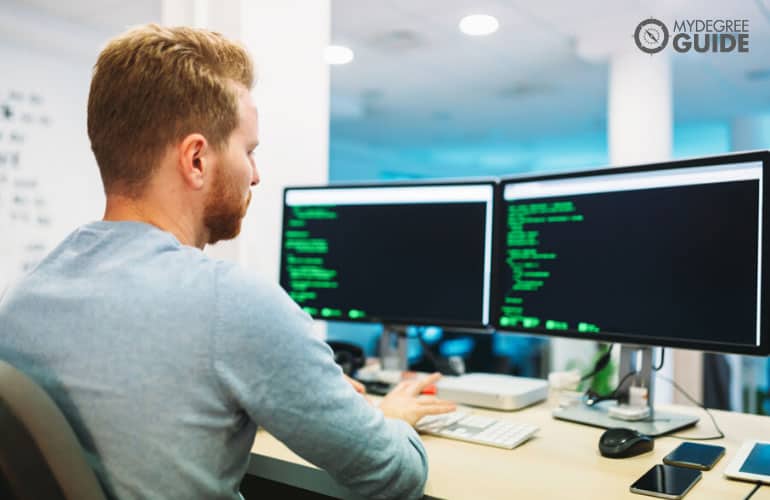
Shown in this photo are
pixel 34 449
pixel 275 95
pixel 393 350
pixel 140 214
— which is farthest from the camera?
pixel 275 95

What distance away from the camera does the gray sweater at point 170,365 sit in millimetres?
704

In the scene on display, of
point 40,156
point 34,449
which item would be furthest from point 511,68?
point 34,449

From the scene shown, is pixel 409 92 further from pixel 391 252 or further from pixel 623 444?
pixel 623 444

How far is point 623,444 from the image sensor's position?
1028 millimetres

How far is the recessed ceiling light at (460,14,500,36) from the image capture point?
12.8ft

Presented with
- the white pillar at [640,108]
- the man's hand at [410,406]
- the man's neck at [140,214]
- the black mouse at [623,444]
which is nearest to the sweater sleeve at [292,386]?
the man's neck at [140,214]

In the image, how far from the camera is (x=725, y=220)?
1115 mm

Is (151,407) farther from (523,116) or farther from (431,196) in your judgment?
(523,116)

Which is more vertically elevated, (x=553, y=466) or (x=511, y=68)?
(x=511, y=68)

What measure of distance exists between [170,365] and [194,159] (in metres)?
0.28

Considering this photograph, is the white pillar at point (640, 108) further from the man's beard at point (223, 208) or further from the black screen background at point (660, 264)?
the man's beard at point (223, 208)

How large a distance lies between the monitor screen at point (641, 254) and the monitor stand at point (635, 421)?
102mm

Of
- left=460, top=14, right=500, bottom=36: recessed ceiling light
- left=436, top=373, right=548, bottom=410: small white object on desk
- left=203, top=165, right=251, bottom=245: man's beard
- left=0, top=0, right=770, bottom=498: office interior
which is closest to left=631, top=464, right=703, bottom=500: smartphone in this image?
left=436, top=373, right=548, bottom=410: small white object on desk

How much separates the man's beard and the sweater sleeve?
156 mm
